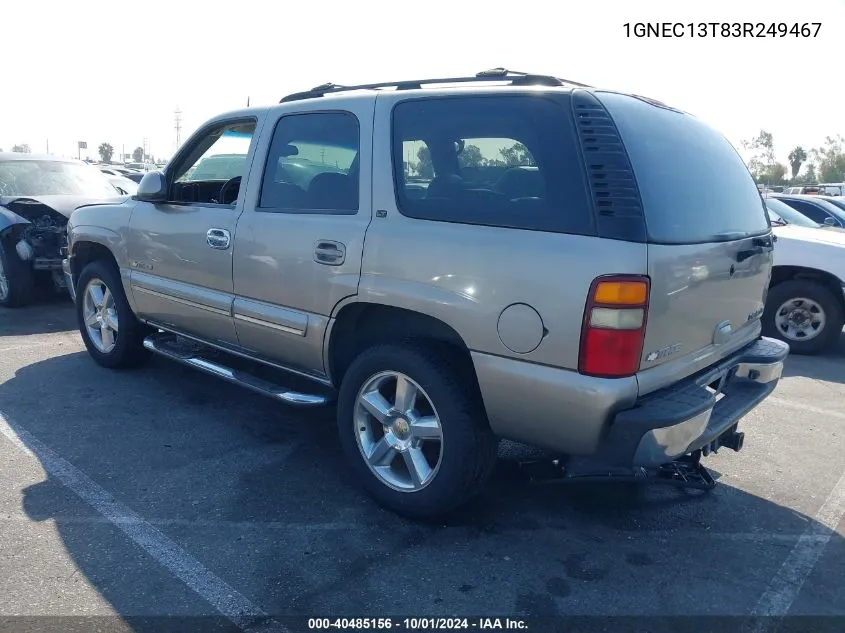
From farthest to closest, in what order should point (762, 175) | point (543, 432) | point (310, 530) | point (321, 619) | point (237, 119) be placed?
point (762, 175)
point (237, 119)
point (310, 530)
point (543, 432)
point (321, 619)

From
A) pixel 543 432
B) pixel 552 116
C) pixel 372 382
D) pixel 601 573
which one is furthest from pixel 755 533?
pixel 552 116

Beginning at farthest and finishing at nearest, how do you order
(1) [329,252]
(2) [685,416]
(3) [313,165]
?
(3) [313,165] → (1) [329,252] → (2) [685,416]

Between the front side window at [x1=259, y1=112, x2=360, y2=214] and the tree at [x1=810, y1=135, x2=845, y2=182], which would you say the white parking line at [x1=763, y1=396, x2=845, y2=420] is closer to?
the front side window at [x1=259, y1=112, x2=360, y2=214]

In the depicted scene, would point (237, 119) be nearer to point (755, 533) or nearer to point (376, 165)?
point (376, 165)

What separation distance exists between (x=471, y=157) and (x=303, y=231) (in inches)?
38.9

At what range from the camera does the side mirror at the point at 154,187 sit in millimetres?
4438

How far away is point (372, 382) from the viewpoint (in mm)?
3357

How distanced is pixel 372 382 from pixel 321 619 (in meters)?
1.14

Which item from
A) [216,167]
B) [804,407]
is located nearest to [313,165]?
[216,167]

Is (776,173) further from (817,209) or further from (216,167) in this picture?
(216,167)

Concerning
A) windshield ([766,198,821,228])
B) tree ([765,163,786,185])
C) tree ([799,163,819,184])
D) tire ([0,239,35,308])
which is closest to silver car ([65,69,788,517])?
tire ([0,239,35,308])

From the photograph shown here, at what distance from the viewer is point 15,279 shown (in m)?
7.50

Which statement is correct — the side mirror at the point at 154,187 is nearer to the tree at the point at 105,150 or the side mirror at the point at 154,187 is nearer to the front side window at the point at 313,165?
the front side window at the point at 313,165

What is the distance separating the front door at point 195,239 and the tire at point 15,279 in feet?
11.5
